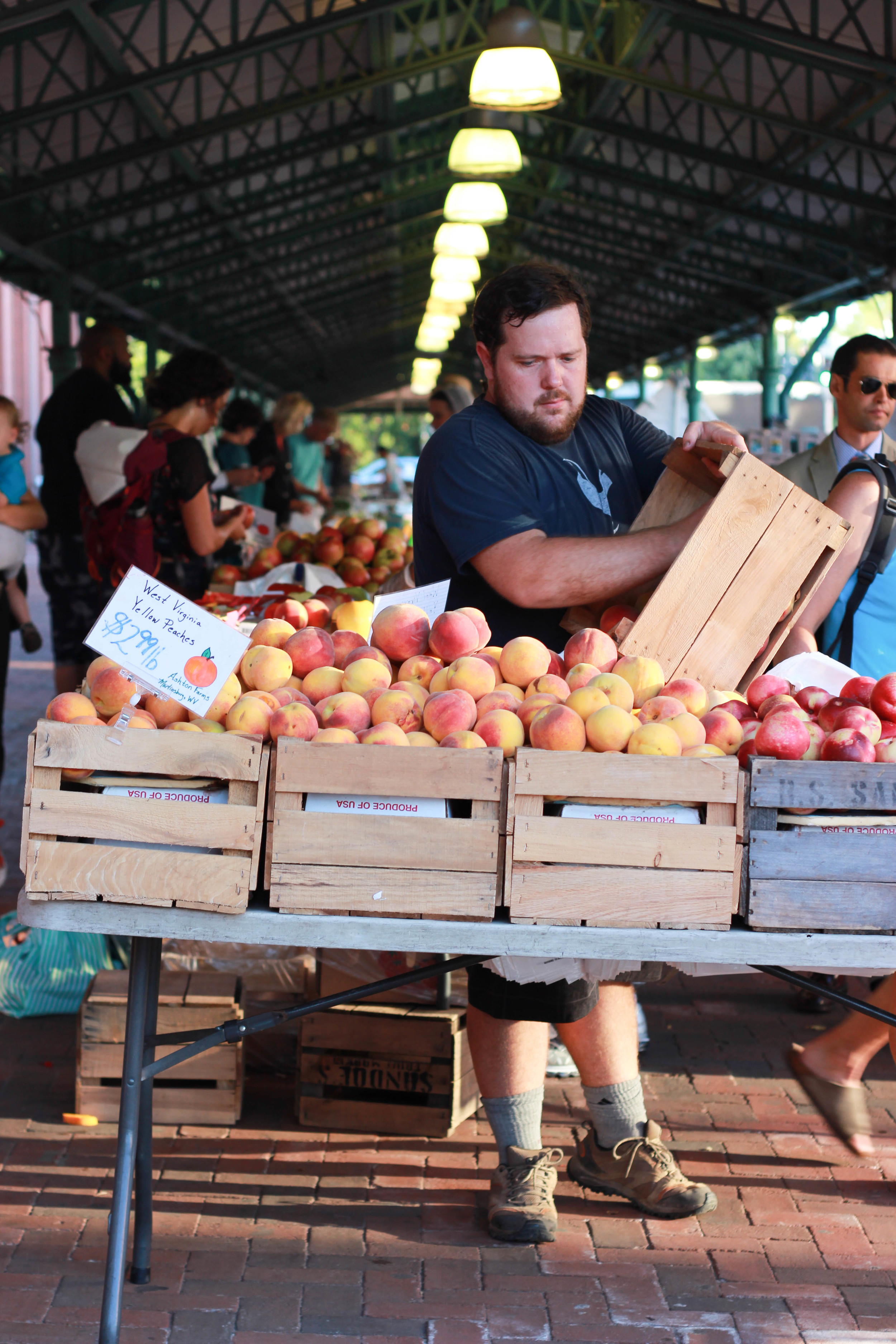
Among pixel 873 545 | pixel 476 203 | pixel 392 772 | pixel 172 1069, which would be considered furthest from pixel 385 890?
pixel 476 203

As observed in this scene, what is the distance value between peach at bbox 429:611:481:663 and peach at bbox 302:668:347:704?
0.17 metres

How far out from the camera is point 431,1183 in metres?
3.07

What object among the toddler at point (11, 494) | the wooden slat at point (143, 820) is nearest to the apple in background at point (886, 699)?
the wooden slat at point (143, 820)

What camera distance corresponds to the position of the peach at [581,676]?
2.17 meters

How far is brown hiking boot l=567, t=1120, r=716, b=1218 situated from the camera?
293 centimetres

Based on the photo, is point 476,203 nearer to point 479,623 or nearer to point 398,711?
point 479,623

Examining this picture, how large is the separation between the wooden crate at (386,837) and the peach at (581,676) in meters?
0.26

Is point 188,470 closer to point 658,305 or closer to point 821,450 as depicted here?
point 821,450

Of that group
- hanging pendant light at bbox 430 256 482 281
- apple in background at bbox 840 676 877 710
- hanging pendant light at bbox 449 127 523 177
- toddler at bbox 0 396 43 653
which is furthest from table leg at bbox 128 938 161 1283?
hanging pendant light at bbox 430 256 482 281

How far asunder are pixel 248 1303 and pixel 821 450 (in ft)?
10.7

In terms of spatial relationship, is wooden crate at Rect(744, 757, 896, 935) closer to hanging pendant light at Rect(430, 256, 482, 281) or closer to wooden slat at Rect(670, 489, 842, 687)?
wooden slat at Rect(670, 489, 842, 687)

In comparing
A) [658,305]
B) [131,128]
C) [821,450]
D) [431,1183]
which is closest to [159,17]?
[131,128]

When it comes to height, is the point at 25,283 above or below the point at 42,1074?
above

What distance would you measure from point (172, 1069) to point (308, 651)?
4.95ft
